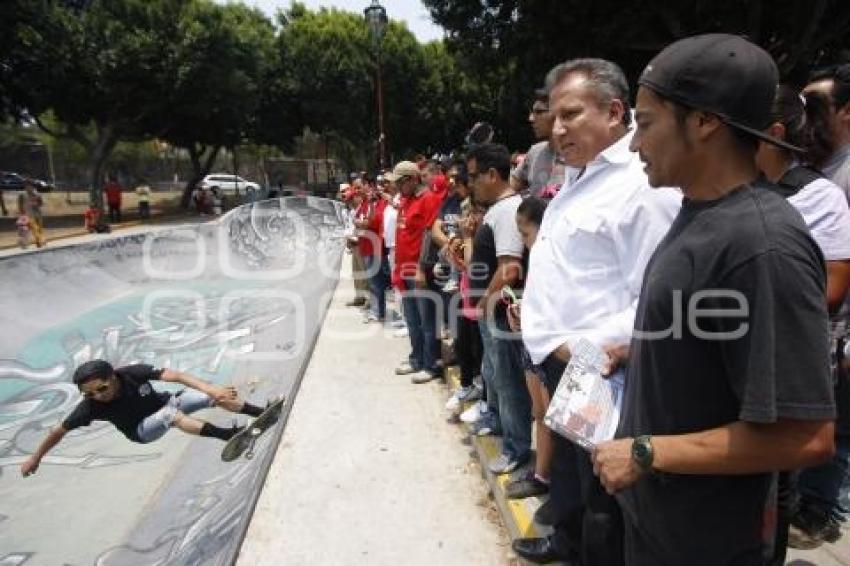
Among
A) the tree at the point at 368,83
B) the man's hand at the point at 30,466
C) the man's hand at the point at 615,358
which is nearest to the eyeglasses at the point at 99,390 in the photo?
the man's hand at the point at 30,466

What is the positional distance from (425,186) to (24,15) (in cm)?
2281

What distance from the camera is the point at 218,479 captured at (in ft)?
12.3

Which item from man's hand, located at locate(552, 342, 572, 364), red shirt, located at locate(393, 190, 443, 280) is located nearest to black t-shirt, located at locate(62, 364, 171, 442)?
red shirt, located at locate(393, 190, 443, 280)

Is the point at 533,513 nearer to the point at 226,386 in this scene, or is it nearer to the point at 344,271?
the point at 226,386

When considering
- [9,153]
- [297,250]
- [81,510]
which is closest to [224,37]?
[297,250]

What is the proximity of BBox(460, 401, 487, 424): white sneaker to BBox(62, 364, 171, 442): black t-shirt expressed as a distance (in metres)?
2.12

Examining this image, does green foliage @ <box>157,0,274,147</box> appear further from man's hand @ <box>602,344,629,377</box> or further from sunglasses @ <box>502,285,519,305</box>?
man's hand @ <box>602,344,629,377</box>

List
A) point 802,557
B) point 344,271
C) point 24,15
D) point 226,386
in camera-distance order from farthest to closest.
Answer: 1. point 24,15
2. point 344,271
3. point 226,386
4. point 802,557

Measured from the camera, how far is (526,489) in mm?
3227

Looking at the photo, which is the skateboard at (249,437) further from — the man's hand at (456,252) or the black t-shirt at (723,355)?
the black t-shirt at (723,355)

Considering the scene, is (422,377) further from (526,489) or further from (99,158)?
(99,158)

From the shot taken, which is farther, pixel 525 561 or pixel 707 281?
pixel 525 561

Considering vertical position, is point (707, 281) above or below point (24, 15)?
below

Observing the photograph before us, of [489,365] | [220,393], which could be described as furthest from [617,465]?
[220,393]
